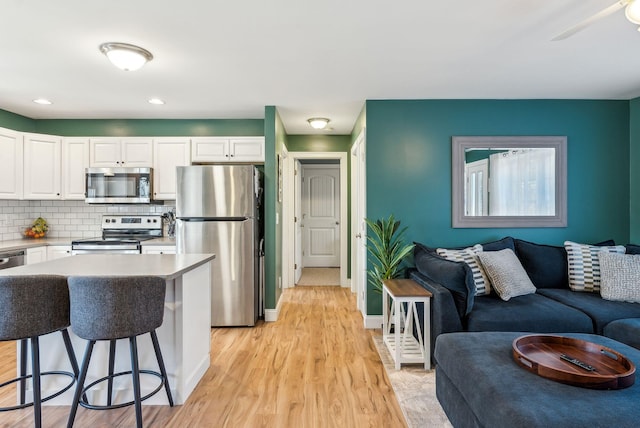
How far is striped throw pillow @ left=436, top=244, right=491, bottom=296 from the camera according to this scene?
2.96 meters

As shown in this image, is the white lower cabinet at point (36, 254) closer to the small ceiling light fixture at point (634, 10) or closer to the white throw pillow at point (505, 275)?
the white throw pillow at point (505, 275)

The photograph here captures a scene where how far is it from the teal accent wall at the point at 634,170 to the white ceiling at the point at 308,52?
0.91 ft

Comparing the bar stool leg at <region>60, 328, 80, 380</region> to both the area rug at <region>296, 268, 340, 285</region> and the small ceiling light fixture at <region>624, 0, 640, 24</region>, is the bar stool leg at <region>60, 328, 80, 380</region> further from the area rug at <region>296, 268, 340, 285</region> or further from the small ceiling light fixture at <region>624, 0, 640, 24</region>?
the area rug at <region>296, 268, 340, 285</region>

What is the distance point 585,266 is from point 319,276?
418cm

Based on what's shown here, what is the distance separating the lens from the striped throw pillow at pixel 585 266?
10.2 feet

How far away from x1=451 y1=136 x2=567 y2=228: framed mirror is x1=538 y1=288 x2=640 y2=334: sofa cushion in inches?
35.9

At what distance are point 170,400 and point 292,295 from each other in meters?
3.00

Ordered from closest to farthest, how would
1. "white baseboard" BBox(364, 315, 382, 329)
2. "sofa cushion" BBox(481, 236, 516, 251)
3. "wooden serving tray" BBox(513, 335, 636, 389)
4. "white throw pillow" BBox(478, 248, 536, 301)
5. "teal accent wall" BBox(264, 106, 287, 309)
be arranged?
"wooden serving tray" BBox(513, 335, 636, 389)
"white throw pillow" BBox(478, 248, 536, 301)
"sofa cushion" BBox(481, 236, 516, 251)
"white baseboard" BBox(364, 315, 382, 329)
"teal accent wall" BBox(264, 106, 287, 309)

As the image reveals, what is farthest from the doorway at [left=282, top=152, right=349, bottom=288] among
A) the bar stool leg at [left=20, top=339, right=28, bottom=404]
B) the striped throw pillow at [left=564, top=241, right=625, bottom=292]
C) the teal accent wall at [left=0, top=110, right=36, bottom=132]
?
the bar stool leg at [left=20, top=339, right=28, bottom=404]

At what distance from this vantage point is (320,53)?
261cm

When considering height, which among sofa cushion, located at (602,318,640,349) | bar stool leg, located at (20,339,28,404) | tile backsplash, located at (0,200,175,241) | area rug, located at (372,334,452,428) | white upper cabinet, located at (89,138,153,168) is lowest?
area rug, located at (372,334,452,428)

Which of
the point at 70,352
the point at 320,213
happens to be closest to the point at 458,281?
the point at 70,352

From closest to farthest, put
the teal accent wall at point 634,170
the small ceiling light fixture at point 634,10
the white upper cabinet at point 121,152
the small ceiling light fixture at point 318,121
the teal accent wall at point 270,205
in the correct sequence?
the small ceiling light fixture at point 634,10 < the teal accent wall at point 634,170 < the teal accent wall at point 270,205 < the white upper cabinet at point 121,152 < the small ceiling light fixture at point 318,121

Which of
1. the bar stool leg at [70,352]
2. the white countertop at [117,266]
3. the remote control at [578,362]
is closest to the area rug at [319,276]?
the white countertop at [117,266]
